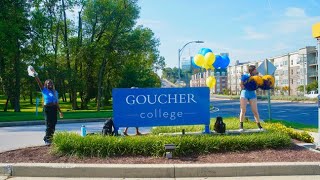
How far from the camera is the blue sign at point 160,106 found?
913 centimetres

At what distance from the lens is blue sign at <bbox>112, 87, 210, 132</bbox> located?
913 cm

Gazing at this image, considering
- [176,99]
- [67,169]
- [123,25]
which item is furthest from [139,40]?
[67,169]

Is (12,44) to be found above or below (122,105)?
above

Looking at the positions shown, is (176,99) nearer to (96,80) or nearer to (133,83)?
(133,83)

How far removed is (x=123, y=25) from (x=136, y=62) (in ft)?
30.7

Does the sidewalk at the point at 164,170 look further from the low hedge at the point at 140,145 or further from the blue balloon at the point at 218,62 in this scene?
the blue balloon at the point at 218,62

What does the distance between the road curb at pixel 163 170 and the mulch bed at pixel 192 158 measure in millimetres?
442

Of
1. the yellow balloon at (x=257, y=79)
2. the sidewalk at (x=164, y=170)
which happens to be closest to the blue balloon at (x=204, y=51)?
the yellow balloon at (x=257, y=79)

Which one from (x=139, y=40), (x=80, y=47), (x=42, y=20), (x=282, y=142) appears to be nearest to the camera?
(x=282, y=142)

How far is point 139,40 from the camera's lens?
1841 inches

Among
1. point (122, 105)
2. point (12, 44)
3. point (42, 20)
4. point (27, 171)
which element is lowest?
point (27, 171)

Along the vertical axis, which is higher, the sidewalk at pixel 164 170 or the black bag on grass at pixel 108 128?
the black bag on grass at pixel 108 128

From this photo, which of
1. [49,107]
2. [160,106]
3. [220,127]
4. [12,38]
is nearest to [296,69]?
[12,38]

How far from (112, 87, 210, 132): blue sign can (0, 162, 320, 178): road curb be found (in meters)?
2.64
